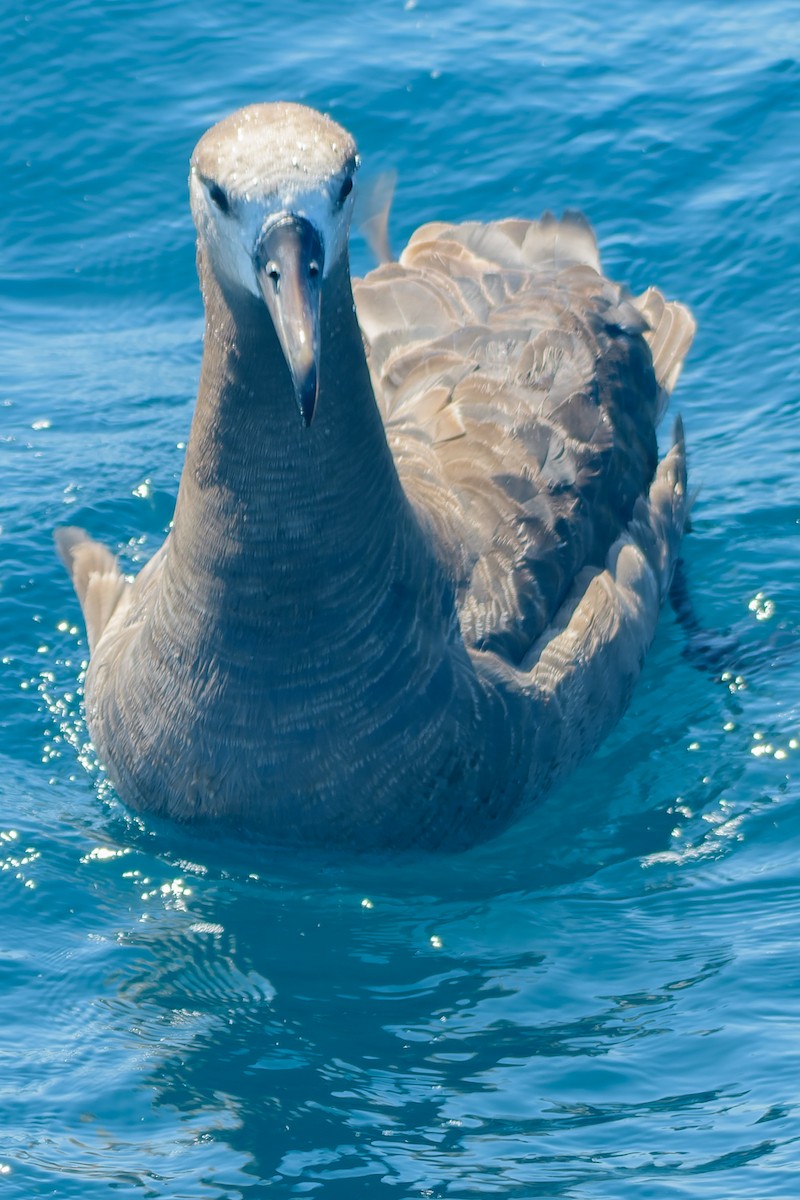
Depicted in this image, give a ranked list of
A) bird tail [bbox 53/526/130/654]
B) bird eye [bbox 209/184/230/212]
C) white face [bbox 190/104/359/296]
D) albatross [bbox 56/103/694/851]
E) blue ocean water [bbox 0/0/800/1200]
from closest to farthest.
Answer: white face [bbox 190/104/359/296], bird eye [bbox 209/184/230/212], albatross [bbox 56/103/694/851], blue ocean water [bbox 0/0/800/1200], bird tail [bbox 53/526/130/654]

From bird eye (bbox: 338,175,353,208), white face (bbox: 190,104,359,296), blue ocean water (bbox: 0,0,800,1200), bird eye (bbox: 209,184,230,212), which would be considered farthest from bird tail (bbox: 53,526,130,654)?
bird eye (bbox: 338,175,353,208)

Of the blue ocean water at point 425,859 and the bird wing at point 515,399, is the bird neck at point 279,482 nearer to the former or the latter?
the bird wing at point 515,399

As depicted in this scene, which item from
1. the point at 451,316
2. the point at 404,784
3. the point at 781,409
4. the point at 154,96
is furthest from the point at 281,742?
the point at 154,96

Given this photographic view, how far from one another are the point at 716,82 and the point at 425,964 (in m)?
8.54

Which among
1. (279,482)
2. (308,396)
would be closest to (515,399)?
(279,482)

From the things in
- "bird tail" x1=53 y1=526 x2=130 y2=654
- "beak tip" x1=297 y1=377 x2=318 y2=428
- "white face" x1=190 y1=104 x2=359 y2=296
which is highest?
"bird tail" x1=53 y1=526 x2=130 y2=654

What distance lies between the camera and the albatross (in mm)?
6746

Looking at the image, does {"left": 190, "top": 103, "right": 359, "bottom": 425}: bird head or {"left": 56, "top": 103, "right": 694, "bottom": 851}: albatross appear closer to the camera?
{"left": 190, "top": 103, "right": 359, "bottom": 425}: bird head

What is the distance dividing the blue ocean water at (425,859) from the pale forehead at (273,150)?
2.87 m

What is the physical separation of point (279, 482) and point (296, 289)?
1093 millimetres

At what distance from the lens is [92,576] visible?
962 centimetres

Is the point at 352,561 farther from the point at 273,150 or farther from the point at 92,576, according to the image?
the point at 92,576

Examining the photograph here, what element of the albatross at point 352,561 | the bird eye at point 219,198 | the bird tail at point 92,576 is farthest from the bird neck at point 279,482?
the bird tail at point 92,576

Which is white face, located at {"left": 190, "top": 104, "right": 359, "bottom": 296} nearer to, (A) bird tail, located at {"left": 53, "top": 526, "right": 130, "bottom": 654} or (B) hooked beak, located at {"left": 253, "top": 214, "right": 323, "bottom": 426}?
(B) hooked beak, located at {"left": 253, "top": 214, "right": 323, "bottom": 426}
